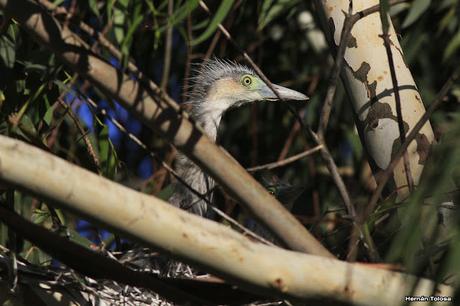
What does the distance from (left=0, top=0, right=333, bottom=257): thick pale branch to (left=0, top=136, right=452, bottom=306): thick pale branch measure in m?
0.09

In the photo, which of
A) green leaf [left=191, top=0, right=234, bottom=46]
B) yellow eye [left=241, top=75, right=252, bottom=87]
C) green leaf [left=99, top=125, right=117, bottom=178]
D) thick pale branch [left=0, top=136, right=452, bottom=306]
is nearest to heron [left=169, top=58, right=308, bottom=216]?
yellow eye [left=241, top=75, right=252, bottom=87]

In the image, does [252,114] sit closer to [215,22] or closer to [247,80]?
[247,80]

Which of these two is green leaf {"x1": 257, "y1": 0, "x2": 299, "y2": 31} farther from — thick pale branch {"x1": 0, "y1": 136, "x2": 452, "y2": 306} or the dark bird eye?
the dark bird eye

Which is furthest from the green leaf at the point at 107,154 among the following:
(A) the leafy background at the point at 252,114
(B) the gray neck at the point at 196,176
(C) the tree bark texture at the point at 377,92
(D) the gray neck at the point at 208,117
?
(D) the gray neck at the point at 208,117

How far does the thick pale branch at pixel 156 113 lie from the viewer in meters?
1.83

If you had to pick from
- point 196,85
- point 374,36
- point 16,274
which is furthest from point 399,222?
point 196,85

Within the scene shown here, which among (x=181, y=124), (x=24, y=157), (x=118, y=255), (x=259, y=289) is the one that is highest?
(x=181, y=124)

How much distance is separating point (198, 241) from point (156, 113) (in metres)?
0.27

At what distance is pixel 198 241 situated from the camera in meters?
1.73

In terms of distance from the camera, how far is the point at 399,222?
2207 millimetres

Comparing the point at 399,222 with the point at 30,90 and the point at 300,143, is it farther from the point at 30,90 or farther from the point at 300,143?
the point at 300,143

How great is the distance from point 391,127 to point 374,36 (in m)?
0.25

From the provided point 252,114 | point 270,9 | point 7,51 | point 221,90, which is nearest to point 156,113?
point 7,51

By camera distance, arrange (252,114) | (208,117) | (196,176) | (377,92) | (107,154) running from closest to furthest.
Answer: (377,92) < (107,154) < (196,176) < (208,117) < (252,114)
